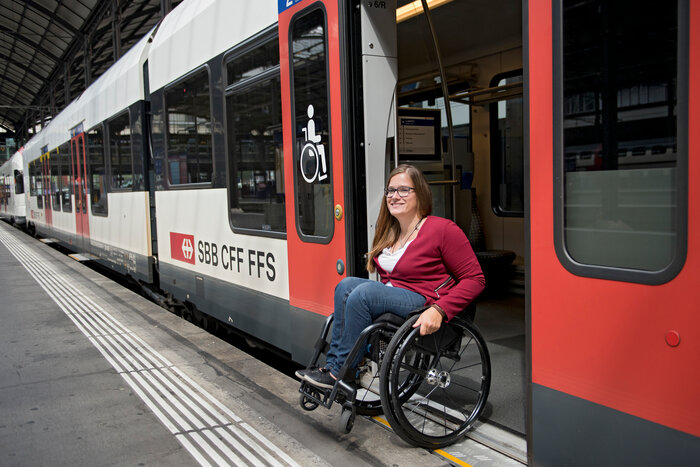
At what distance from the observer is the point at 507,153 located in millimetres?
6156

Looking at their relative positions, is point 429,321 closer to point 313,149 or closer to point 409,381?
point 409,381

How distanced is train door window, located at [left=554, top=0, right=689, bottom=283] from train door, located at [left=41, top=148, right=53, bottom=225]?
14742 mm

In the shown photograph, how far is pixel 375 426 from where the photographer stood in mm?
3066

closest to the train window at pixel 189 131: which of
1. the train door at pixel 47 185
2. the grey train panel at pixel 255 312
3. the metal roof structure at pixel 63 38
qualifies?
the grey train panel at pixel 255 312

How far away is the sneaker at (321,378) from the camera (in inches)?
109

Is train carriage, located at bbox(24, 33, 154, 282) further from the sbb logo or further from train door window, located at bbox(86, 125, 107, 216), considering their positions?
the sbb logo

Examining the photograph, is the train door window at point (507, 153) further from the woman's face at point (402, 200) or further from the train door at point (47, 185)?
the train door at point (47, 185)

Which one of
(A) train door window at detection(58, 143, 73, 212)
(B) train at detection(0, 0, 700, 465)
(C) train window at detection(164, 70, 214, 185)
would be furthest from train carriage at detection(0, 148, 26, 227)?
(C) train window at detection(164, 70, 214, 185)

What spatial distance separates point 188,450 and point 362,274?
1.31 m

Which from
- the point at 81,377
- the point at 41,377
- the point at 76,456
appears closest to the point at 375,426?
the point at 76,456

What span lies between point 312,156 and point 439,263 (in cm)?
119

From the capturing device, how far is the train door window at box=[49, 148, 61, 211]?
1340cm

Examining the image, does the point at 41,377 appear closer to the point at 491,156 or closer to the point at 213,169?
the point at 213,169

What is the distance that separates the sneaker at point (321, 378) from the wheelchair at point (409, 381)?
5cm
